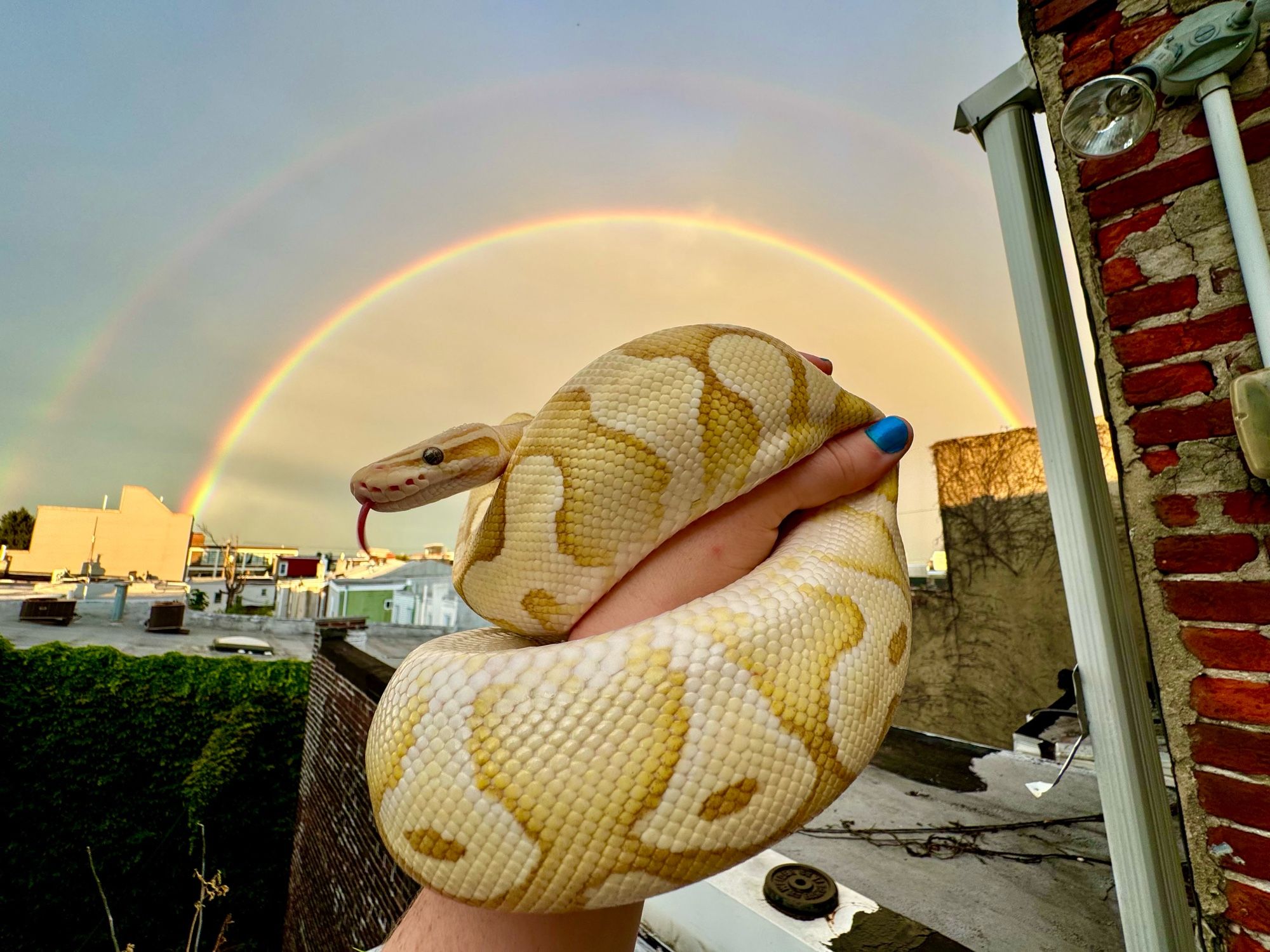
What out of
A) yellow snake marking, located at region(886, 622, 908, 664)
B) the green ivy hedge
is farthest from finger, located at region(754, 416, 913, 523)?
the green ivy hedge

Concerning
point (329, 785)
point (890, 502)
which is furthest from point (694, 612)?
point (329, 785)

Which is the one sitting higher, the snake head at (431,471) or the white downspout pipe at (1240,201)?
the white downspout pipe at (1240,201)

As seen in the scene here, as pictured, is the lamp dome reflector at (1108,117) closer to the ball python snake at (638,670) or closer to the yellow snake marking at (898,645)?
the ball python snake at (638,670)

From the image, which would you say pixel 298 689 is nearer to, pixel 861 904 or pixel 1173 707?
pixel 861 904

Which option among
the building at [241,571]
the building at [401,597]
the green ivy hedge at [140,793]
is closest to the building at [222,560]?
the building at [241,571]

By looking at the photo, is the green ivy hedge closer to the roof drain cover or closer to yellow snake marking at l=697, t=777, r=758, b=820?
the roof drain cover
